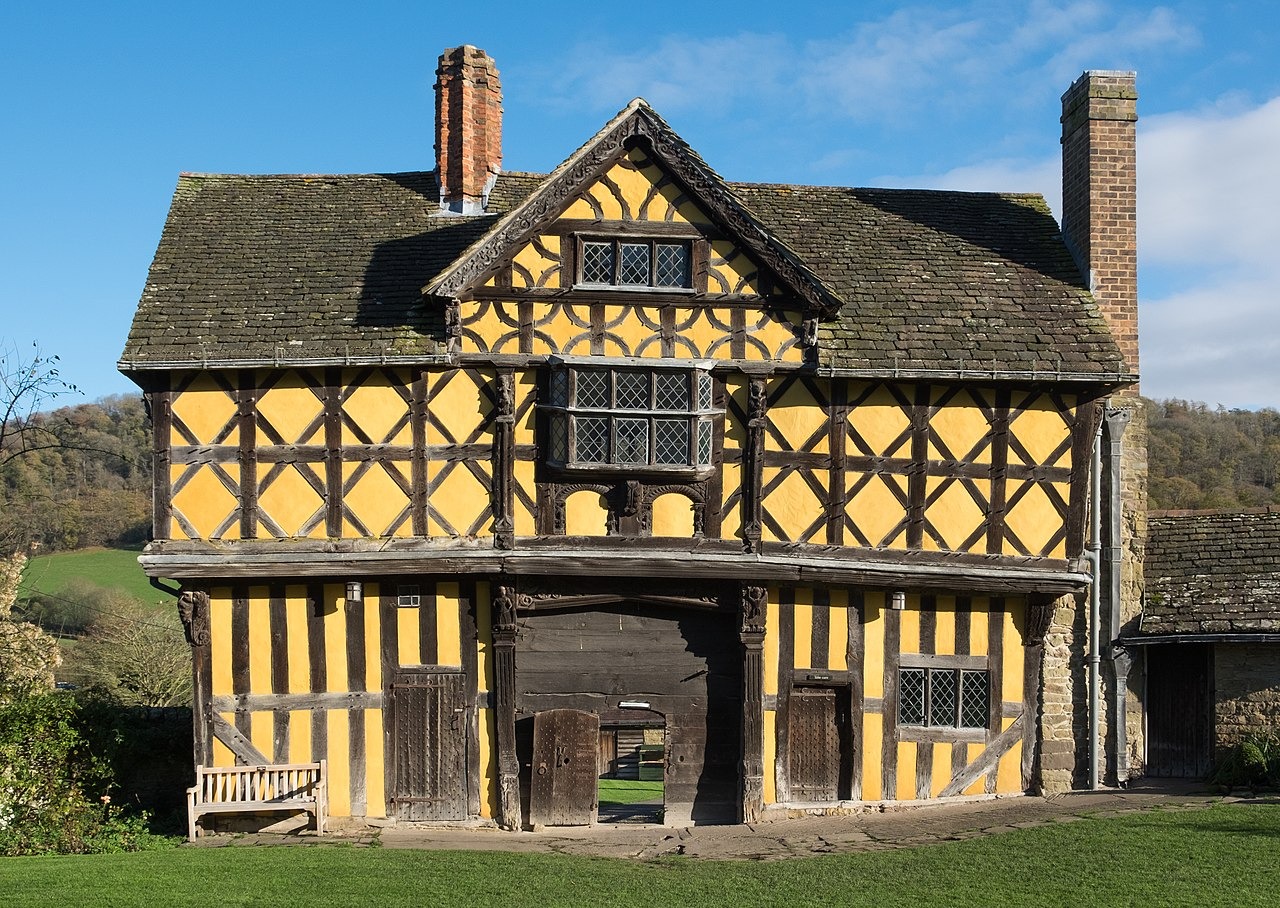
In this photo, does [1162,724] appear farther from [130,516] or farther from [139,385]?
[130,516]

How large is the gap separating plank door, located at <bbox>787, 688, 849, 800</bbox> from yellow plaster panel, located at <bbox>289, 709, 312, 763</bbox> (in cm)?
632

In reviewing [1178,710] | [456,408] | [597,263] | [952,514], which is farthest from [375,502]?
[1178,710]

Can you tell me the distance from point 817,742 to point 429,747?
17.1ft

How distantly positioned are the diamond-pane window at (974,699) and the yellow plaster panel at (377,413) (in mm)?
8238

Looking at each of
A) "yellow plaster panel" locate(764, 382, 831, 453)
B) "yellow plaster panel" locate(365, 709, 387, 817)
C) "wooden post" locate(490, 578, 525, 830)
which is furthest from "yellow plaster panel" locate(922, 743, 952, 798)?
"yellow plaster panel" locate(365, 709, 387, 817)

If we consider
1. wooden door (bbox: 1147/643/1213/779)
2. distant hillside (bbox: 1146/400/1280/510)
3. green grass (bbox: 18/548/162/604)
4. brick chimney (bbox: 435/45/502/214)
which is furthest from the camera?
green grass (bbox: 18/548/162/604)

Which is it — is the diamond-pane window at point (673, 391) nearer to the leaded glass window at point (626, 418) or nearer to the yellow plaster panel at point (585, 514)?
the leaded glass window at point (626, 418)

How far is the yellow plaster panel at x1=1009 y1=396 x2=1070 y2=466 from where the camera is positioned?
17.5 metres

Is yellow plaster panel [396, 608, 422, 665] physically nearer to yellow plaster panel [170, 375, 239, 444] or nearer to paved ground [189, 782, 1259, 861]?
paved ground [189, 782, 1259, 861]

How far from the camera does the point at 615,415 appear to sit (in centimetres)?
1667

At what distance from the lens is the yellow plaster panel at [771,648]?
17.3 metres

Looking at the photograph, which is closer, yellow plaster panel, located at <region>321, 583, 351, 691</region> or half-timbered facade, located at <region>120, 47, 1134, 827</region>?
half-timbered facade, located at <region>120, 47, 1134, 827</region>

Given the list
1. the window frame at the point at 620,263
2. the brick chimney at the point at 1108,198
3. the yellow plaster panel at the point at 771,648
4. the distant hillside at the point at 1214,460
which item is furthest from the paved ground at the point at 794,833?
the distant hillside at the point at 1214,460

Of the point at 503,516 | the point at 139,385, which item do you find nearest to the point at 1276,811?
the point at 503,516
